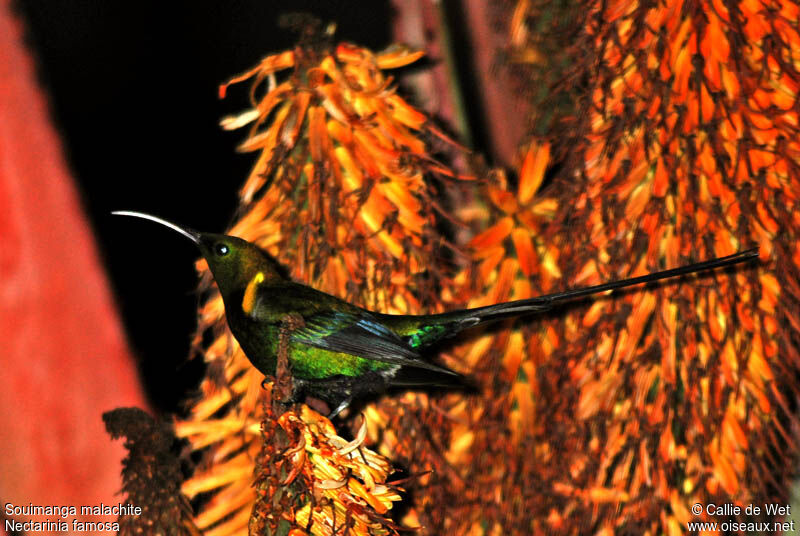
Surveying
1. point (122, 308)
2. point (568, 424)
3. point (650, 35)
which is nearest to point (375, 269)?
point (568, 424)

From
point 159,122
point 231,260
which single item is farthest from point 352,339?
point 159,122

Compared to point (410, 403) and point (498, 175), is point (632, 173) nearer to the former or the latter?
point (498, 175)

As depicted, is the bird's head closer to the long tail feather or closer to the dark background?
the long tail feather

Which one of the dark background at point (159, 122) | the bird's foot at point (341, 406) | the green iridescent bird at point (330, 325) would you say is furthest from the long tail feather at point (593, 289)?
the dark background at point (159, 122)

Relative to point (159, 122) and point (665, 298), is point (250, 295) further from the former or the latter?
point (159, 122)

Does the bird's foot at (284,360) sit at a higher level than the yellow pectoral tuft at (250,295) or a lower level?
lower

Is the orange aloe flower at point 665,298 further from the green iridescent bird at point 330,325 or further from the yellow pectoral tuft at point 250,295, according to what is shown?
the yellow pectoral tuft at point 250,295

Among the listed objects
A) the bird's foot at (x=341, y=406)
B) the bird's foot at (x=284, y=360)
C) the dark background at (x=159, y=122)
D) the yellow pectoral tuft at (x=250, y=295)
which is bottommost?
Answer: the bird's foot at (x=341, y=406)
